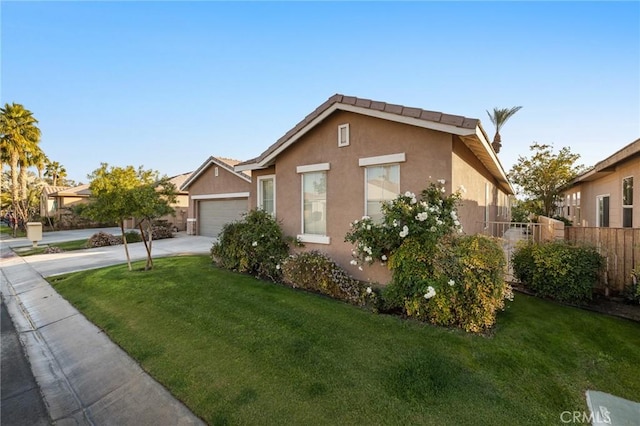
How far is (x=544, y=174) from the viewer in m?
22.2

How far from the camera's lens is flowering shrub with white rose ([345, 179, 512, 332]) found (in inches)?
211

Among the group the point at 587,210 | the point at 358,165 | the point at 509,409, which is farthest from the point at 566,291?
the point at 587,210

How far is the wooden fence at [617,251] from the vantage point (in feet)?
21.2

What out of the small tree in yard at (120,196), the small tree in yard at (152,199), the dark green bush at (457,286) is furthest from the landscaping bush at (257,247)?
the dark green bush at (457,286)

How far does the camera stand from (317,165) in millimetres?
8828

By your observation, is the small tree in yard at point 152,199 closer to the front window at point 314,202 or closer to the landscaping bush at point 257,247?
the landscaping bush at point 257,247

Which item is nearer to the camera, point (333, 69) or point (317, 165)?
point (317, 165)

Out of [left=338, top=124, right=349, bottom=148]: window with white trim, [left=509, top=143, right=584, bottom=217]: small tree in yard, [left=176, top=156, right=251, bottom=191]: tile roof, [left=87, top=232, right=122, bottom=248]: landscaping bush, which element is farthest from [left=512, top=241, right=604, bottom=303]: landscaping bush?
[left=87, top=232, right=122, bottom=248]: landscaping bush

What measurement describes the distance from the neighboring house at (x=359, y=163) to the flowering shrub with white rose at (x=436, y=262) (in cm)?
93

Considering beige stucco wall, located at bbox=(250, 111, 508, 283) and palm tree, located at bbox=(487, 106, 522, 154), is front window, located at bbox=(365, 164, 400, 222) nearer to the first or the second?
beige stucco wall, located at bbox=(250, 111, 508, 283)

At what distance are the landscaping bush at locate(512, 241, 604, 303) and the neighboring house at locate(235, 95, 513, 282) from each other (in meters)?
1.80

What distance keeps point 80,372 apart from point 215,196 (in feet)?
54.9

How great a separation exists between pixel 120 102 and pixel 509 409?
2231 cm

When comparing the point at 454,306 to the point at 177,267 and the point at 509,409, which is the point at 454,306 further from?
the point at 177,267
